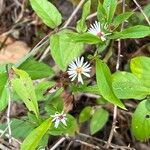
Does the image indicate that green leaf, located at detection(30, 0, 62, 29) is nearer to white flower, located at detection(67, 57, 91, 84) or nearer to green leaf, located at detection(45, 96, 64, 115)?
white flower, located at detection(67, 57, 91, 84)

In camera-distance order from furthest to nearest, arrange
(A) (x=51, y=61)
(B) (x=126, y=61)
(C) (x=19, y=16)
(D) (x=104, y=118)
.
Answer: (C) (x=19, y=16), (A) (x=51, y=61), (B) (x=126, y=61), (D) (x=104, y=118)

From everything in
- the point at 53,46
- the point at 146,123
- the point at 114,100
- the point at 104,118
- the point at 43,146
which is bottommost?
the point at 104,118

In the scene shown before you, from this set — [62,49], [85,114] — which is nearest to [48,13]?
[62,49]

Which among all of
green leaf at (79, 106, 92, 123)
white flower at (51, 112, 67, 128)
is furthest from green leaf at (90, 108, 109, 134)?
white flower at (51, 112, 67, 128)

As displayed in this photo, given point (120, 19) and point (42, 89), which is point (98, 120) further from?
point (120, 19)

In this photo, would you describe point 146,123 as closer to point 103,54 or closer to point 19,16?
point 103,54

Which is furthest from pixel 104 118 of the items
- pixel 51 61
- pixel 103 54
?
pixel 51 61
